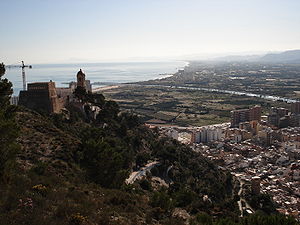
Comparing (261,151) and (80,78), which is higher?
(80,78)

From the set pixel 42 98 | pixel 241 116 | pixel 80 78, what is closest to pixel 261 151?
pixel 241 116


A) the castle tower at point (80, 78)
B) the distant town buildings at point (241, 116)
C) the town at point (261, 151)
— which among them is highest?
the castle tower at point (80, 78)

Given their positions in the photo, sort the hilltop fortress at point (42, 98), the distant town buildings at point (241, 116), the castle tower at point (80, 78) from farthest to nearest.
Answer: the distant town buildings at point (241, 116) → the castle tower at point (80, 78) → the hilltop fortress at point (42, 98)

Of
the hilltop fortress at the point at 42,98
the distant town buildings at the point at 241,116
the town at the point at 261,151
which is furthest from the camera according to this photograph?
the distant town buildings at the point at 241,116

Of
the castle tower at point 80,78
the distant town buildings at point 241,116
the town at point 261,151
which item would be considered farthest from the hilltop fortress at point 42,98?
the distant town buildings at point 241,116

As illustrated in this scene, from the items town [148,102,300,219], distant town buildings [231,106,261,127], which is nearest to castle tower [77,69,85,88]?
town [148,102,300,219]

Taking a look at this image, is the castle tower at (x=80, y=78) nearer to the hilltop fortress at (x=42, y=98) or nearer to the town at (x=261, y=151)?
the hilltop fortress at (x=42, y=98)

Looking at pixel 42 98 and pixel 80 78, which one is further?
pixel 80 78

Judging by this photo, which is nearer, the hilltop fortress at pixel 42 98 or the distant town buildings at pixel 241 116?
the hilltop fortress at pixel 42 98

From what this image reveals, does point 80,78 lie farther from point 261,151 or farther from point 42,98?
point 261,151

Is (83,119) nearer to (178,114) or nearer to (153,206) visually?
(153,206)

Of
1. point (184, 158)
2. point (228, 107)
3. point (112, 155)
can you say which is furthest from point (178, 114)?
point (112, 155)
